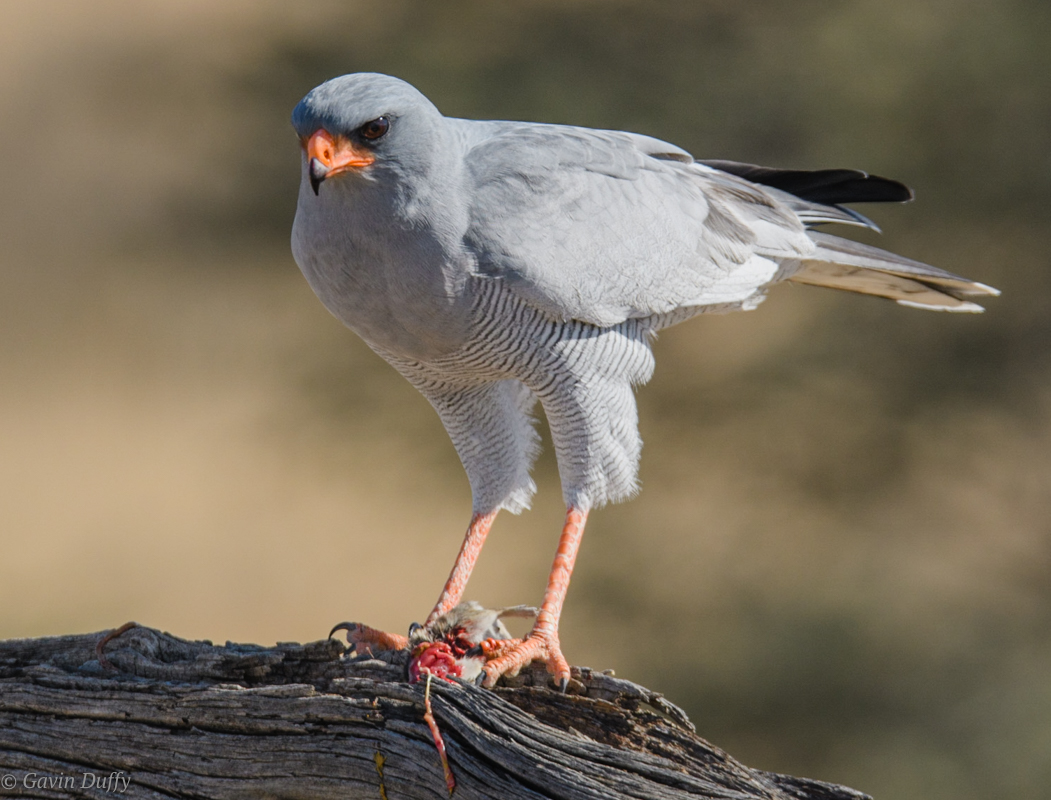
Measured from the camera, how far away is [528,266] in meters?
2.55

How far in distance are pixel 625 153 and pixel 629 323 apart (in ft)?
1.60

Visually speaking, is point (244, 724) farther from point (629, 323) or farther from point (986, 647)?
point (986, 647)

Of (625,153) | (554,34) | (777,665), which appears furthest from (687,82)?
(625,153)

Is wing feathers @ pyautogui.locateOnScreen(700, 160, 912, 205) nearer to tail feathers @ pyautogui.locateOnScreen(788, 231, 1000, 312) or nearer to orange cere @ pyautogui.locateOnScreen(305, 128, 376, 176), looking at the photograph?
tail feathers @ pyautogui.locateOnScreen(788, 231, 1000, 312)

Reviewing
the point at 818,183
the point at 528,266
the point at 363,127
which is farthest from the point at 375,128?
the point at 818,183

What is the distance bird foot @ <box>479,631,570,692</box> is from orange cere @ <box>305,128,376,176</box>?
115cm

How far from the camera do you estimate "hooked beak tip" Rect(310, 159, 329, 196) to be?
7.38 ft

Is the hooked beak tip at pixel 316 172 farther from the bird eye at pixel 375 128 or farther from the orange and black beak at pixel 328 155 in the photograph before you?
the bird eye at pixel 375 128

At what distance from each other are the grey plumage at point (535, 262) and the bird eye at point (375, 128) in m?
0.02

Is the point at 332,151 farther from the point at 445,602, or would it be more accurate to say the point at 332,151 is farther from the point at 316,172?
the point at 445,602

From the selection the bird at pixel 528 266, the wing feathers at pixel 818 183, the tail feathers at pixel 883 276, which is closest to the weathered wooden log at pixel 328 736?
the bird at pixel 528 266

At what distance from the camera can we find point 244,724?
2305 millimetres

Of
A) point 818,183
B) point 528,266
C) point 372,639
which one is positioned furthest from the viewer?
point 818,183

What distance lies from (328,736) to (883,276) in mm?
2155
